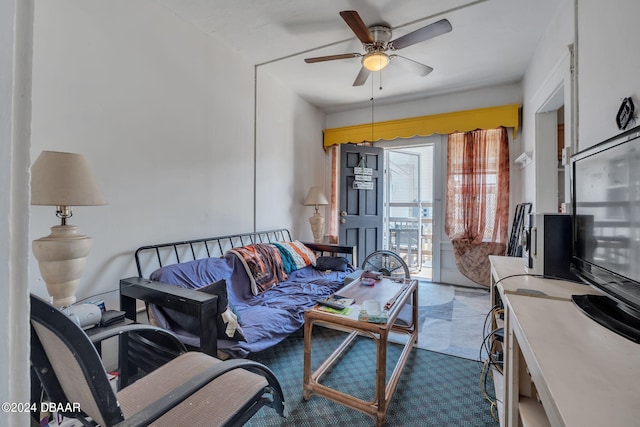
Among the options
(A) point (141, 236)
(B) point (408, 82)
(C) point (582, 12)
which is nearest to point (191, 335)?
(A) point (141, 236)

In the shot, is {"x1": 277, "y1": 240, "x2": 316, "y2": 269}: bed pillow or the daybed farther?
{"x1": 277, "y1": 240, "x2": 316, "y2": 269}: bed pillow

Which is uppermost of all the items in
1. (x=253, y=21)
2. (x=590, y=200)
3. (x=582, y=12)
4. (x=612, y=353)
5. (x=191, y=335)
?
(x=253, y=21)

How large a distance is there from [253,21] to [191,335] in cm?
241

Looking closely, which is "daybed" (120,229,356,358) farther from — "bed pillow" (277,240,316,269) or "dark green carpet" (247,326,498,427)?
"dark green carpet" (247,326,498,427)

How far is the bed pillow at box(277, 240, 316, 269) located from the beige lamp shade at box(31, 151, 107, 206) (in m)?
1.87

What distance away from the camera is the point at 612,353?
0.72 m

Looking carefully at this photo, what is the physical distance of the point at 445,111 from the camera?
3.73 meters

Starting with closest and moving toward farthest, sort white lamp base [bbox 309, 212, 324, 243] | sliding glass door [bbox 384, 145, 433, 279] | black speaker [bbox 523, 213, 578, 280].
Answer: black speaker [bbox 523, 213, 578, 280]
white lamp base [bbox 309, 212, 324, 243]
sliding glass door [bbox 384, 145, 433, 279]

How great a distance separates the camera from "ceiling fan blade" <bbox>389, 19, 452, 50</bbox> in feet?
6.10

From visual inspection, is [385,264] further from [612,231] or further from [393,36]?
[612,231]

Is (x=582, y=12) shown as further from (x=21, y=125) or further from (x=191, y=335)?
(x=191, y=335)

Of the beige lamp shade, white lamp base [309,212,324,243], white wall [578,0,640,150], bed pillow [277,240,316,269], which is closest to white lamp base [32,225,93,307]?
the beige lamp shade

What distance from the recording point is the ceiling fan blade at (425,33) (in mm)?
1860

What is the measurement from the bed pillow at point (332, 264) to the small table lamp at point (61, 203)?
2119 millimetres
